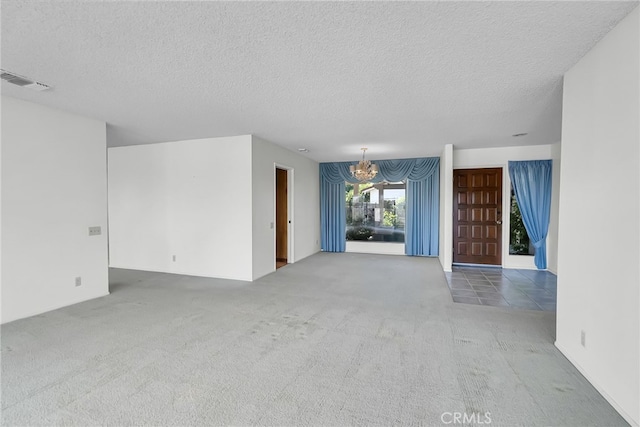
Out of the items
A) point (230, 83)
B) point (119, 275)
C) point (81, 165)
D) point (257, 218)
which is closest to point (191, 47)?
point (230, 83)

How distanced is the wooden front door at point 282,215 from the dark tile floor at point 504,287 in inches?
137

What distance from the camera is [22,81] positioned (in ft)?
9.16

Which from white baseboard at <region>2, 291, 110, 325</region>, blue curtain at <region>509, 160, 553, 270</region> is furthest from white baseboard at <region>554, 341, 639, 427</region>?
white baseboard at <region>2, 291, 110, 325</region>

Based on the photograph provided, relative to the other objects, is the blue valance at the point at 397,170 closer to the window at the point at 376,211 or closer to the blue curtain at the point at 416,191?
the blue curtain at the point at 416,191

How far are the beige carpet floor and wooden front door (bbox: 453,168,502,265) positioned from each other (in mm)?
3029

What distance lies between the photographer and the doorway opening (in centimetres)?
669

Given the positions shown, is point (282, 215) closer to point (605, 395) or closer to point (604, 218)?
point (604, 218)

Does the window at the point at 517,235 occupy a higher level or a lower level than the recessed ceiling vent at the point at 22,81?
lower

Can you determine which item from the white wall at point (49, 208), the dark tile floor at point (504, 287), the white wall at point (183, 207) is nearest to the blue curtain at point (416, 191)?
the dark tile floor at point (504, 287)

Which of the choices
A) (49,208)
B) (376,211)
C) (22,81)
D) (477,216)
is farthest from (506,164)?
(49,208)

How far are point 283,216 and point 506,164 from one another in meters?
4.89

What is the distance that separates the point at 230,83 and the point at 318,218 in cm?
555

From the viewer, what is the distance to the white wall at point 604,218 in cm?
180

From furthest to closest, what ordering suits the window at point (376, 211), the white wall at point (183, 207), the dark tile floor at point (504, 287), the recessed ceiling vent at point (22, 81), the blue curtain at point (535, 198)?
the window at point (376, 211)
the blue curtain at point (535, 198)
the white wall at point (183, 207)
the dark tile floor at point (504, 287)
the recessed ceiling vent at point (22, 81)
